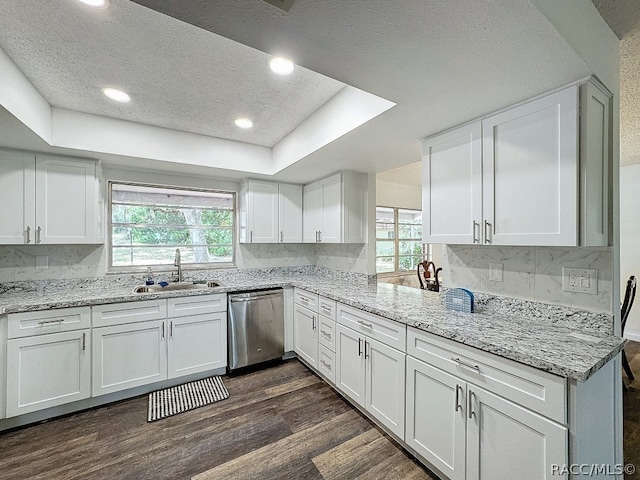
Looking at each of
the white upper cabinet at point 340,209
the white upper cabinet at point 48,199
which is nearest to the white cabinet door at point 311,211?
the white upper cabinet at point 340,209

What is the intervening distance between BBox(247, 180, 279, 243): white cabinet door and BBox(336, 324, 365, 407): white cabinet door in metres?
1.60

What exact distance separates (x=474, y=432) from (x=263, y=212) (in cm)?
293

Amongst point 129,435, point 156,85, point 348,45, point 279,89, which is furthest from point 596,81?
point 129,435

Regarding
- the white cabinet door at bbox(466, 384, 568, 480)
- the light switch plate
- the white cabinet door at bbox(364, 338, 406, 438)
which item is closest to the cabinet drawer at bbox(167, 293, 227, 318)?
the white cabinet door at bbox(364, 338, 406, 438)

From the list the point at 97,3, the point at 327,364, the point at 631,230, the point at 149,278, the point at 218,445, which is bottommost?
the point at 218,445

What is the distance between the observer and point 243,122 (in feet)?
8.58

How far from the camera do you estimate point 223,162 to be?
120 inches

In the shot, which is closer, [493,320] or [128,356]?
[493,320]

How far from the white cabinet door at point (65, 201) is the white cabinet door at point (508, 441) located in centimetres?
335

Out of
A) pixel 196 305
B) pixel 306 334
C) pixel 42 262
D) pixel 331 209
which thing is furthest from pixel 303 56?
pixel 42 262

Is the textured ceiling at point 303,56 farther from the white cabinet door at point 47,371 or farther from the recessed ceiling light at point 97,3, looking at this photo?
the white cabinet door at point 47,371

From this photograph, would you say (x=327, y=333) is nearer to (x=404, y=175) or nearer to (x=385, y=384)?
(x=385, y=384)

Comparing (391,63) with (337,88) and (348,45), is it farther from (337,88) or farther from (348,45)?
(337,88)

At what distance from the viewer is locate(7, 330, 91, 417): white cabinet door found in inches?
83.1
